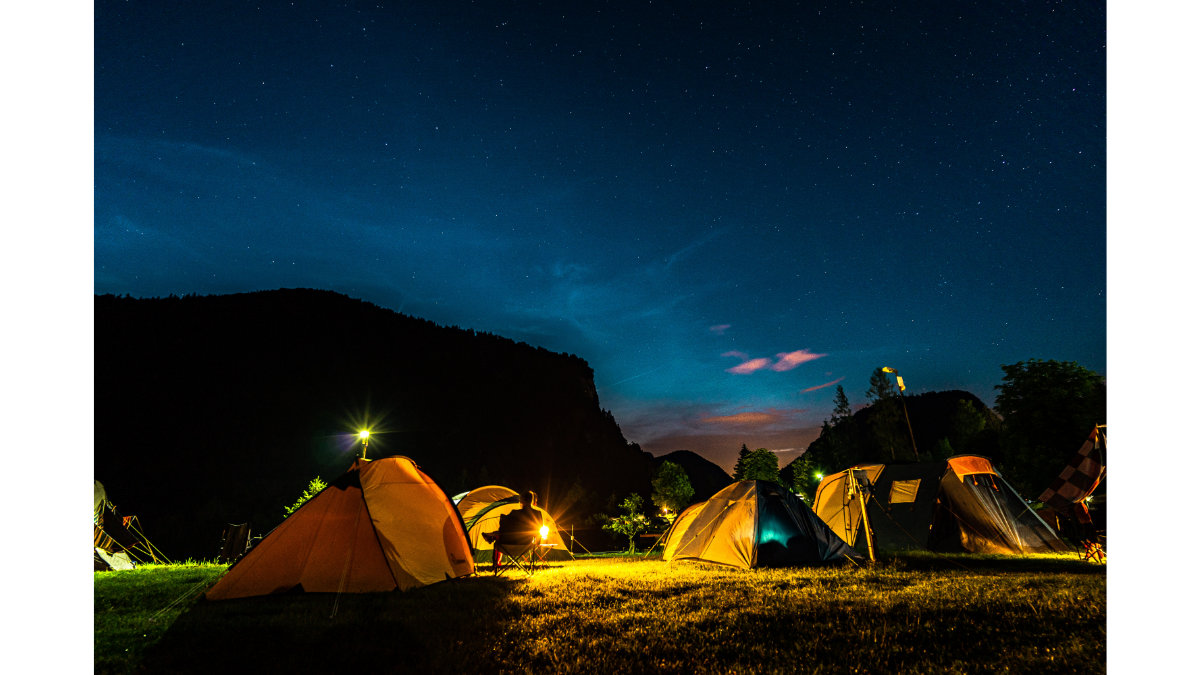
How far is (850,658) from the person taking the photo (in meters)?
4.16

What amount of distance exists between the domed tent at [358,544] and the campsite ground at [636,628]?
375mm

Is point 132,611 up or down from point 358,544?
down

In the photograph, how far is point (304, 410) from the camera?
92.7m

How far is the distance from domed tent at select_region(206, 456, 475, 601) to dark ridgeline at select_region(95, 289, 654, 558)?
207 ft

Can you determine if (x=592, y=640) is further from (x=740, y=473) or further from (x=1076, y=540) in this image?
(x=740, y=473)

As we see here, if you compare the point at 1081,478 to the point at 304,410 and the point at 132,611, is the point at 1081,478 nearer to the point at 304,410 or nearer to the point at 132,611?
the point at 132,611

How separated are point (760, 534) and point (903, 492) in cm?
692

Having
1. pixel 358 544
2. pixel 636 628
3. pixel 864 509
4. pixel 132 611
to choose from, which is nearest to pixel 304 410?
pixel 358 544

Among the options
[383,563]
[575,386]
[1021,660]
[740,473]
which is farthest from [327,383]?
[1021,660]

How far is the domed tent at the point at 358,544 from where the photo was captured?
744cm

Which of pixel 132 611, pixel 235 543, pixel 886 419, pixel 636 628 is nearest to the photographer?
pixel 636 628

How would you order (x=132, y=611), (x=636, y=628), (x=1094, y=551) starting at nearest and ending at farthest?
(x=636, y=628), (x=132, y=611), (x=1094, y=551)

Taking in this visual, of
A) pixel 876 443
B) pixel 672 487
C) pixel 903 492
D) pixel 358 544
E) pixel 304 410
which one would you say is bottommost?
pixel 672 487

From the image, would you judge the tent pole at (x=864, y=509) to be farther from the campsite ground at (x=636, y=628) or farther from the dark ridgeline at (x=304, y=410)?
the dark ridgeline at (x=304, y=410)
